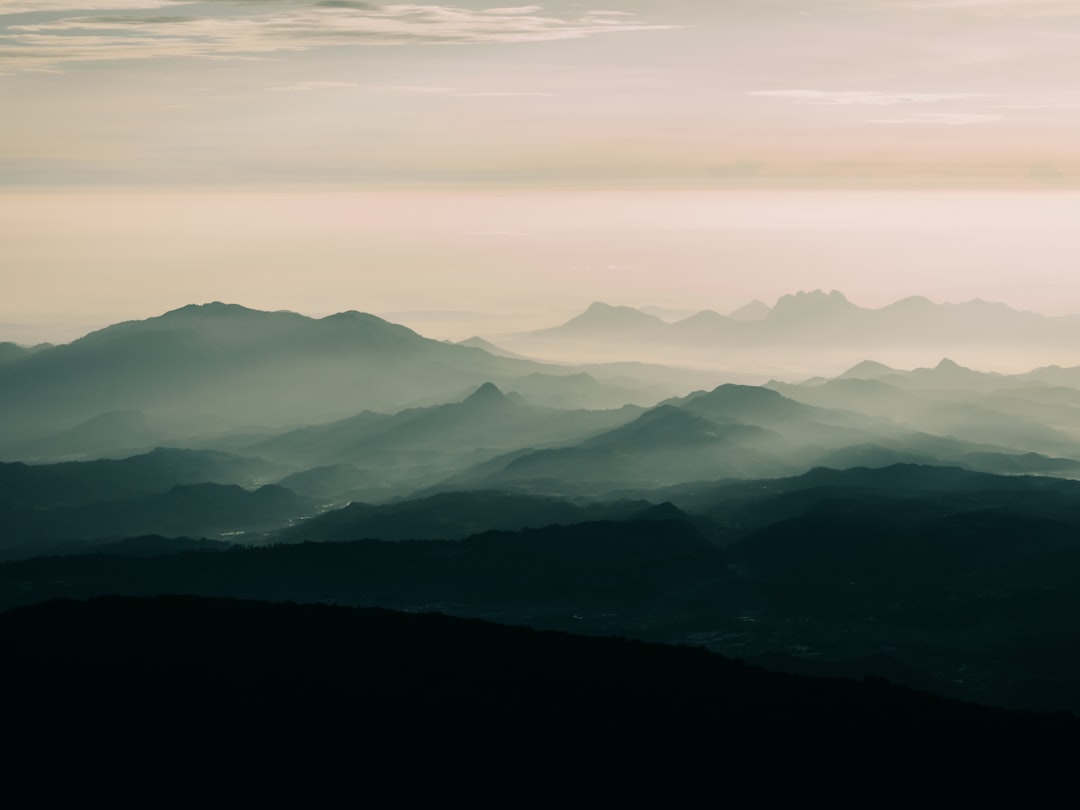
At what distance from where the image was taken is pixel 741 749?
14438cm

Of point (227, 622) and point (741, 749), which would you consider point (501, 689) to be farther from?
point (227, 622)

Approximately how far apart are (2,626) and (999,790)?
138 metres

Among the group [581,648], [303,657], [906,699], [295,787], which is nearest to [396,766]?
[295,787]

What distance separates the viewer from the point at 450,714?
15175 centimetres

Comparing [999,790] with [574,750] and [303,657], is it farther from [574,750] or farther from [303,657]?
[303,657]

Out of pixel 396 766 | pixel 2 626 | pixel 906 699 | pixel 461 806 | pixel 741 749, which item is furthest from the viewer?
pixel 2 626

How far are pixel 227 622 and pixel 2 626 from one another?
32063 mm

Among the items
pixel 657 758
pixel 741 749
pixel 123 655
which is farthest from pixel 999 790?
pixel 123 655

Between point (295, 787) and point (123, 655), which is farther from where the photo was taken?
point (123, 655)

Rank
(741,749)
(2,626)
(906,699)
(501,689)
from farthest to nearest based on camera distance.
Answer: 1. (2,626)
2. (906,699)
3. (501,689)
4. (741,749)

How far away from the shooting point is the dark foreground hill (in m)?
137

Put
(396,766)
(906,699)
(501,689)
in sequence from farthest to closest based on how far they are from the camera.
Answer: (906,699)
(501,689)
(396,766)

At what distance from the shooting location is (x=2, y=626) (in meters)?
192

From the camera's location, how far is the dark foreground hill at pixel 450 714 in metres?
137
